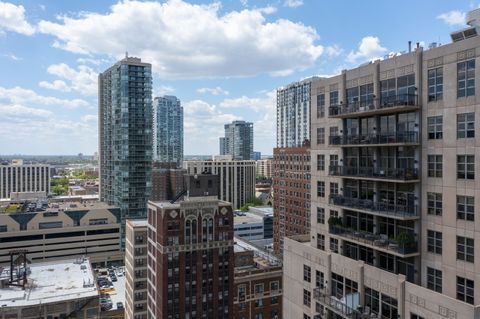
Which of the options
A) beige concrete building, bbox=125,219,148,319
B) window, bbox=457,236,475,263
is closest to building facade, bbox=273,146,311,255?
beige concrete building, bbox=125,219,148,319

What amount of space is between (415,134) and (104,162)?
142025 millimetres

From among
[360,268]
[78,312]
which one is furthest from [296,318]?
[78,312]

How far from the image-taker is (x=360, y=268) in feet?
88.3

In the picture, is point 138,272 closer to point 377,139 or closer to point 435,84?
point 377,139

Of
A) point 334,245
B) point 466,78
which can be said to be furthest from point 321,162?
point 466,78

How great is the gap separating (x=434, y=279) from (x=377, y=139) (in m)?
9.54

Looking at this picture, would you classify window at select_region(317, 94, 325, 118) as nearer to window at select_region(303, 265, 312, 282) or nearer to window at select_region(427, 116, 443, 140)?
window at select_region(427, 116, 443, 140)

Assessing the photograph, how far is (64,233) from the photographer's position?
404ft

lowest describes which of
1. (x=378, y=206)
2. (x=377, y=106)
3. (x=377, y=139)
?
(x=378, y=206)

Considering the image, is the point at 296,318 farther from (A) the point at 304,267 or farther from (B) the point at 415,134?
(B) the point at 415,134

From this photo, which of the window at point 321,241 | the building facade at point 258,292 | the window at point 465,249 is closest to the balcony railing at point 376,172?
the window at point 465,249

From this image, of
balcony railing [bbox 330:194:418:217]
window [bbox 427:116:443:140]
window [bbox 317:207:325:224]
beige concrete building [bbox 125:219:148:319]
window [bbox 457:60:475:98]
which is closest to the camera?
window [bbox 457:60:475:98]

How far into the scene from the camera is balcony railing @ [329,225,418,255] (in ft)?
81.3

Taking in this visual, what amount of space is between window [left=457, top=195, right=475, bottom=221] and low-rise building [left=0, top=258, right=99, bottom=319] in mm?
48084
